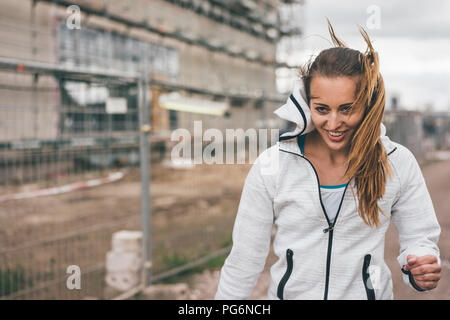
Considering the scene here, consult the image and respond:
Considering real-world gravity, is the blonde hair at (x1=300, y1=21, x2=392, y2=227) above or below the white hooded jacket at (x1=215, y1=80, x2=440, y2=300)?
above

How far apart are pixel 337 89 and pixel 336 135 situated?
→ 170 millimetres

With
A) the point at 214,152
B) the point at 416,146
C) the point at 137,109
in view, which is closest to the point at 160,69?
the point at 416,146

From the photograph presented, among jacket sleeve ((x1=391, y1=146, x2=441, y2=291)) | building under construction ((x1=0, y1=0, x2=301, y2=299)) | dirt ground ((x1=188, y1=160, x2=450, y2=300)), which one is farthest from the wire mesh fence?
jacket sleeve ((x1=391, y1=146, x2=441, y2=291))

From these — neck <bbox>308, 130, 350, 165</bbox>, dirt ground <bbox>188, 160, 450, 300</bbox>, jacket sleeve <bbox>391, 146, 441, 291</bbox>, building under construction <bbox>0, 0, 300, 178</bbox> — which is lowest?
dirt ground <bbox>188, 160, 450, 300</bbox>

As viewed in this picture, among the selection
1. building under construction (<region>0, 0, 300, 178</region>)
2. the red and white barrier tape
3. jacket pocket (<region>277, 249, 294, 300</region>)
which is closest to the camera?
jacket pocket (<region>277, 249, 294, 300</region>)

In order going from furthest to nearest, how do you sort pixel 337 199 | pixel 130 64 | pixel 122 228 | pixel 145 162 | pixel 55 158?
pixel 130 64 < pixel 122 228 < pixel 145 162 < pixel 55 158 < pixel 337 199

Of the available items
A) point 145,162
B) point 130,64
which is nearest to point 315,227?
point 145,162

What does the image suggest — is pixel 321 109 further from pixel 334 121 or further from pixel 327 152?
pixel 327 152

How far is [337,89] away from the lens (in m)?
1.54

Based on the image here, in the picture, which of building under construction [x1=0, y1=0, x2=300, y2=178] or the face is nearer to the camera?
the face

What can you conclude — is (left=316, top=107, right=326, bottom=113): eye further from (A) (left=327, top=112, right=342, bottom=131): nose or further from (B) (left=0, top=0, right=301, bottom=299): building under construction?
(B) (left=0, top=0, right=301, bottom=299): building under construction

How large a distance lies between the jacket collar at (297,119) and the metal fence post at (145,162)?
285cm

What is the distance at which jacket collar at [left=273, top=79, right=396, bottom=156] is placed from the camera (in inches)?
63.9

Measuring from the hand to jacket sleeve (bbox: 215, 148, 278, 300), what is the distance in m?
0.52
